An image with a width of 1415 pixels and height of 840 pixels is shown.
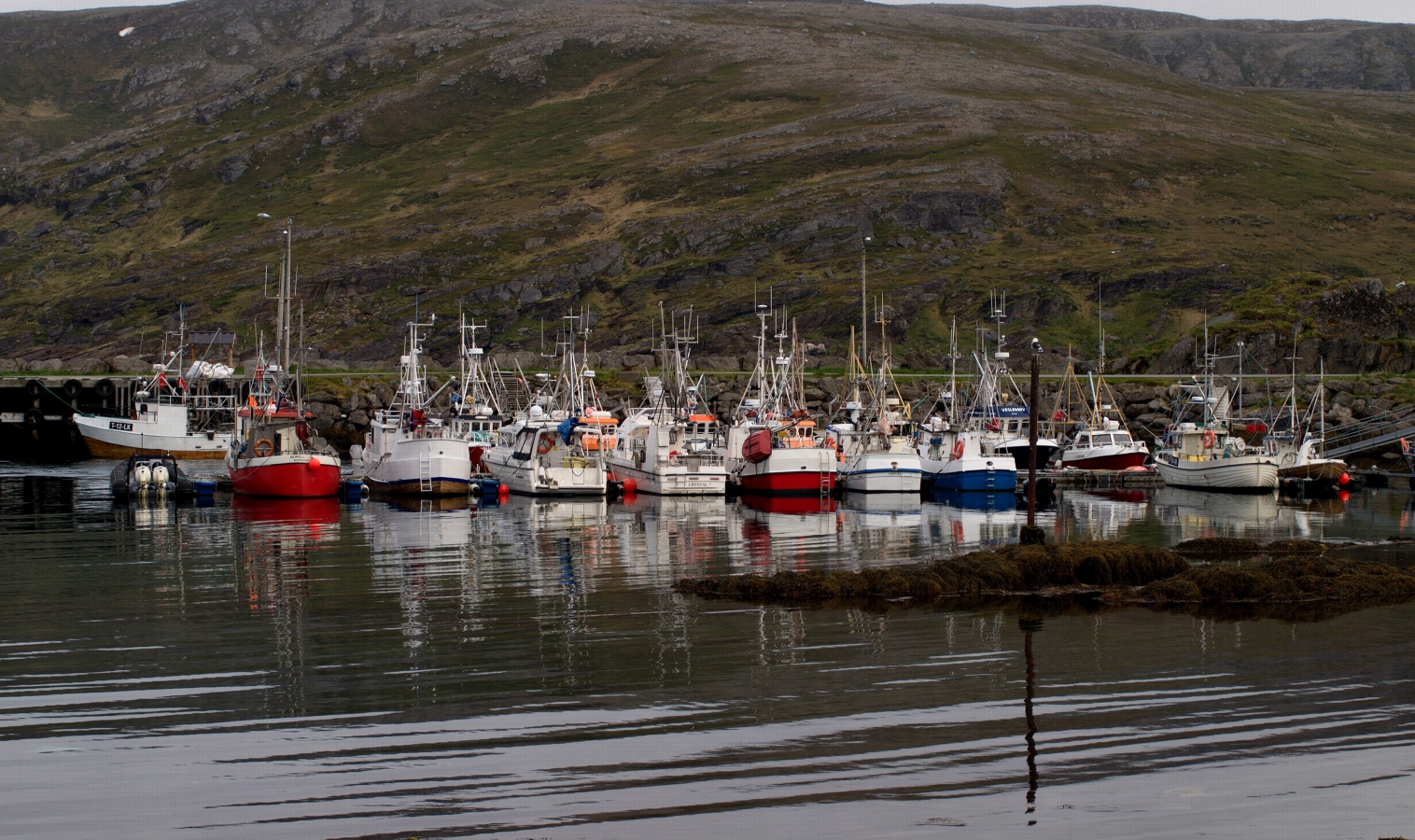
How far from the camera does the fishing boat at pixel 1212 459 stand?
68812mm

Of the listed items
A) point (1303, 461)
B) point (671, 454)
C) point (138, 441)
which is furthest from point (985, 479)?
point (138, 441)

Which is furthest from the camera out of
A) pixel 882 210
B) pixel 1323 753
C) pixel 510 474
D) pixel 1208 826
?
pixel 882 210

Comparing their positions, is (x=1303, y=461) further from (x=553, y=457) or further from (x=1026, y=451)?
(x=553, y=457)

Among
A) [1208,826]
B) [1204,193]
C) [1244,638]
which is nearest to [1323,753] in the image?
[1208,826]

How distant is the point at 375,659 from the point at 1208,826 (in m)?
13.6

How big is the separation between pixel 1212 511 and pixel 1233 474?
12.3 meters

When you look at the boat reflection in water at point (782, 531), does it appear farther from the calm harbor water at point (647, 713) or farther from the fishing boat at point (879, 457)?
the calm harbor water at point (647, 713)

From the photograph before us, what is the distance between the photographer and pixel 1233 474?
2724 inches

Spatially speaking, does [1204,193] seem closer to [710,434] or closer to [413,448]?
[710,434]

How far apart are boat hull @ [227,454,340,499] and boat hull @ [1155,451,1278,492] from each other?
41.1 meters

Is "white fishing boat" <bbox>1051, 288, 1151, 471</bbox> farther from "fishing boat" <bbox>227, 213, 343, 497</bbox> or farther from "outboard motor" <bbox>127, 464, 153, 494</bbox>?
"outboard motor" <bbox>127, 464, 153, 494</bbox>

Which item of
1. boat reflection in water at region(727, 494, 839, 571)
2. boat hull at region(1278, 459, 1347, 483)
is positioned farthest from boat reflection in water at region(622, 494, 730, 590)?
boat hull at region(1278, 459, 1347, 483)

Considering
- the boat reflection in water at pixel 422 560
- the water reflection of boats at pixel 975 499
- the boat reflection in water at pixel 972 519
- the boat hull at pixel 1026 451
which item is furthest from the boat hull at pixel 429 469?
the boat hull at pixel 1026 451

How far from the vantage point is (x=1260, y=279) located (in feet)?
476
